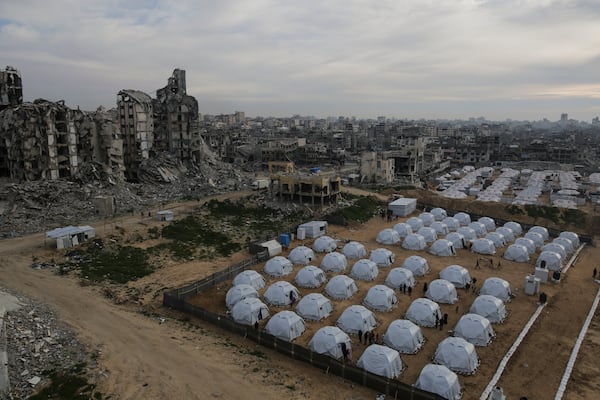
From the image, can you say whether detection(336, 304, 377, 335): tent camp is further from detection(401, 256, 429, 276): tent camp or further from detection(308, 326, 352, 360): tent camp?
detection(401, 256, 429, 276): tent camp

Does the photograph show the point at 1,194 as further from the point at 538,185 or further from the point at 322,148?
the point at 538,185

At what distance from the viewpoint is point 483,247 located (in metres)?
34.9

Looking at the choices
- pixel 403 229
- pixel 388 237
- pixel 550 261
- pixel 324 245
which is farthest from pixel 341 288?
pixel 550 261

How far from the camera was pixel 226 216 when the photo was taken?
142 ft

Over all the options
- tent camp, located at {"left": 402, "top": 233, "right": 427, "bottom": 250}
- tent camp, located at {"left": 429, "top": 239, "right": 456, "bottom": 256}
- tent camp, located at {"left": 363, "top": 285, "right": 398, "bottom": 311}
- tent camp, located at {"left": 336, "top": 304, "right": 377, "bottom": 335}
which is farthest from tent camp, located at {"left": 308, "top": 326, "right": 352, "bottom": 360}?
tent camp, located at {"left": 402, "top": 233, "right": 427, "bottom": 250}

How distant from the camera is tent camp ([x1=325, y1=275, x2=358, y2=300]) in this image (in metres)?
25.2

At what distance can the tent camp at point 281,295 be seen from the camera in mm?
24094

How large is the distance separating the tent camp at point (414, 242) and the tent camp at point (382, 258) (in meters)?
4.13

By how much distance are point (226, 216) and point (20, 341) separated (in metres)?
26.7

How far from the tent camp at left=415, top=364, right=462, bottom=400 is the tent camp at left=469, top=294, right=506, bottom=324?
7267 mm

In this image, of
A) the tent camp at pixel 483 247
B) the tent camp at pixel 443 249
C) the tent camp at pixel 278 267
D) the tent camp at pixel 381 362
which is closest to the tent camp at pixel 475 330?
the tent camp at pixel 381 362

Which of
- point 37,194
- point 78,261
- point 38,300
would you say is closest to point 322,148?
point 37,194

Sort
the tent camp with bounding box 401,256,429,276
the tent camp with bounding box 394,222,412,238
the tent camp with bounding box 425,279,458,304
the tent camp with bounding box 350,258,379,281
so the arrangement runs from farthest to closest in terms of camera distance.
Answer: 1. the tent camp with bounding box 394,222,412,238
2. the tent camp with bounding box 401,256,429,276
3. the tent camp with bounding box 350,258,379,281
4. the tent camp with bounding box 425,279,458,304

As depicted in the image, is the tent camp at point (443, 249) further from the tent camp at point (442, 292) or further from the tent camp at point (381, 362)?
the tent camp at point (381, 362)
